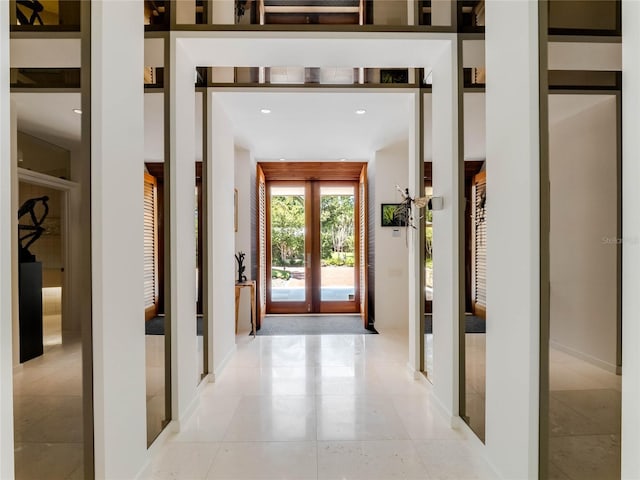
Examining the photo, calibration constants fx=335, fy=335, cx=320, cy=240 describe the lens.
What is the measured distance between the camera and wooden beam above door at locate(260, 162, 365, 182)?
581 cm

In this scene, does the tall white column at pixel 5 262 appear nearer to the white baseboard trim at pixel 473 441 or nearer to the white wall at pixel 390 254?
the white baseboard trim at pixel 473 441

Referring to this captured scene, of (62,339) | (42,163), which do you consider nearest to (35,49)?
(42,163)

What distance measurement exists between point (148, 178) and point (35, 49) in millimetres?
778

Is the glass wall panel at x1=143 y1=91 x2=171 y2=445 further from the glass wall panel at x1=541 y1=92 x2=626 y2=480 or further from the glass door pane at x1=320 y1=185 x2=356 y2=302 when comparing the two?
the glass door pane at x1=320 y1=185 x2=356 y2=302

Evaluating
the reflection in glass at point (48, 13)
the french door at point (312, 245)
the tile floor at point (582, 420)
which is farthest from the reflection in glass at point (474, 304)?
the french door at point (312, 245)

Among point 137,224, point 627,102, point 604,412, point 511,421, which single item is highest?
point 627,102

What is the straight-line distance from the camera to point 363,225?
5406mm

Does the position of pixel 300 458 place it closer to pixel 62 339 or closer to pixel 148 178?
pixel 62 339

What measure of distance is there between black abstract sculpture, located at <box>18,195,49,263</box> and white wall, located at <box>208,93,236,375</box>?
1.40 m

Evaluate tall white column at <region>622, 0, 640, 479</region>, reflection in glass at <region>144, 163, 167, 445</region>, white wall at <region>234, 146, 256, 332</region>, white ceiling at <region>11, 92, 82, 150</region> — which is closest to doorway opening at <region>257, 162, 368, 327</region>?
white wall at <region>234, 146, 256, 332</region>

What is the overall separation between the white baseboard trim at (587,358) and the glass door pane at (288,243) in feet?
16.0

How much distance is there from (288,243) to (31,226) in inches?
180

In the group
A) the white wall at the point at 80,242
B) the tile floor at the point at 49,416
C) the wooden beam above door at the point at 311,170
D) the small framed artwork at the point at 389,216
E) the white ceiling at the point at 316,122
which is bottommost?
the tile floor at the point at 49,416

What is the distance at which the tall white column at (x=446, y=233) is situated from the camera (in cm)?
225
